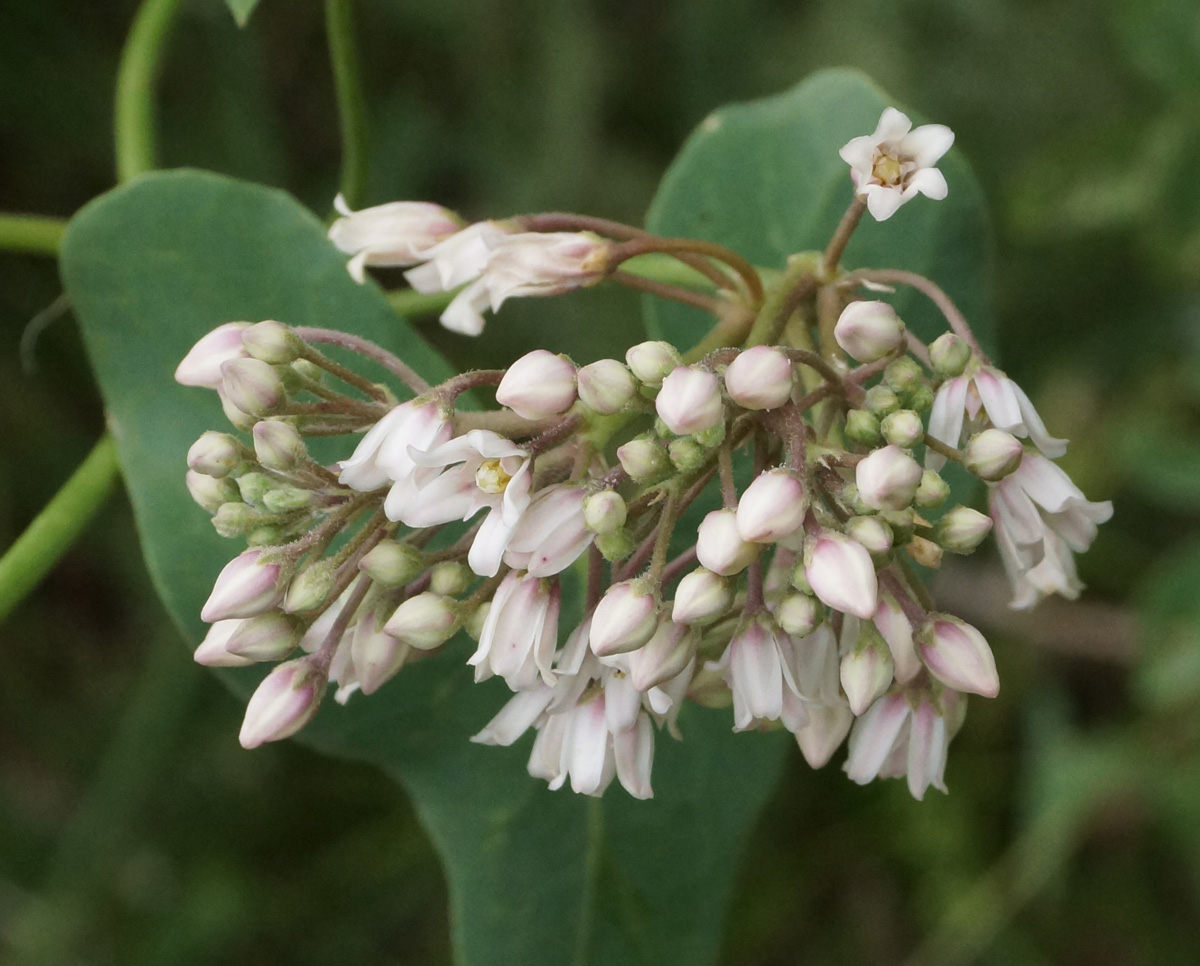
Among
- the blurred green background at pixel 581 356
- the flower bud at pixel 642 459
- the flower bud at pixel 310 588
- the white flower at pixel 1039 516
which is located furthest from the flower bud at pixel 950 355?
the blurred green background at pixel 581 356

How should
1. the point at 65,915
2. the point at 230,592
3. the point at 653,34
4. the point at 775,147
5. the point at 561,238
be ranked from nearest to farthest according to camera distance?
the point at 230,592, the point at 561,238, the point at 775,147, the point at 65,915, the point at 653,34

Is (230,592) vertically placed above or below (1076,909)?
above

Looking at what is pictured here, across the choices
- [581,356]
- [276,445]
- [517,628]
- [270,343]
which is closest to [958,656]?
[517,628]

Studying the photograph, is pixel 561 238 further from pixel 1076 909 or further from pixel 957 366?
pixel 1076 909

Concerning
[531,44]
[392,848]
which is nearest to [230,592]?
[392,848]

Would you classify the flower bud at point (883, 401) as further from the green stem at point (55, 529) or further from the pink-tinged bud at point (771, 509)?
the green stem at point (55, 529)

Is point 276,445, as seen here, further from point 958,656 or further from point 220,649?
point 958,656

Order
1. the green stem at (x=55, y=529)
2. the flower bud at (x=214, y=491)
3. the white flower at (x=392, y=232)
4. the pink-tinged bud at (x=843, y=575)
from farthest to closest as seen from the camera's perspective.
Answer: the green stem at (x=55, y=529) → the white flower at (x=392, y=232) → the flower bud at (x=214, y=491) → the pink-tinged bud at (x=843, y=575)
